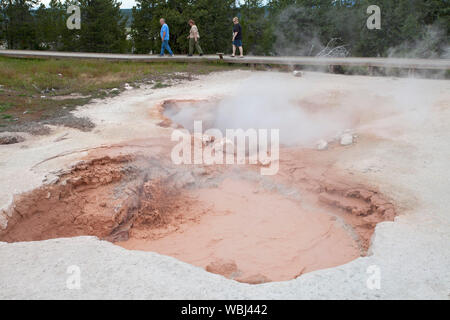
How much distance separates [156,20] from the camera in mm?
16016

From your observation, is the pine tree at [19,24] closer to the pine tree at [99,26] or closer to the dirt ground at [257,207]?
the pine tree at [99,26]

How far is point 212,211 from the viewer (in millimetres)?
4719

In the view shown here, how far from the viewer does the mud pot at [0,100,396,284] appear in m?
3.89

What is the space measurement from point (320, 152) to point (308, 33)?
11.3 m

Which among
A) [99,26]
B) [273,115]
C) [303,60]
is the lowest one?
[273,115]

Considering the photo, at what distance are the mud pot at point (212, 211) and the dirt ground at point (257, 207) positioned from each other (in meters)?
0.01

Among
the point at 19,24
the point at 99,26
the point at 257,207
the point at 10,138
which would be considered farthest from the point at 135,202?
the point at 19,24

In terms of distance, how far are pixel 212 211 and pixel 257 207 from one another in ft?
1.68

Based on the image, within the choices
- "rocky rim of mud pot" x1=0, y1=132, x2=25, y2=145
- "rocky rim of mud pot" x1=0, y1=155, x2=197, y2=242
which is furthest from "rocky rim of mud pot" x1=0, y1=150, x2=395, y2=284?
"rocky rim of mud pot" x1=0, y1=132, x2=25, y2=145

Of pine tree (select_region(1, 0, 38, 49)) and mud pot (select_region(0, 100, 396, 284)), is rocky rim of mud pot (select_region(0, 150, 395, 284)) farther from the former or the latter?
pine tree (select_region(1, 0, 38, 49))

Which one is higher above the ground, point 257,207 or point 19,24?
point 19,24

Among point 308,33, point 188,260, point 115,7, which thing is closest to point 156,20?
point 115,7

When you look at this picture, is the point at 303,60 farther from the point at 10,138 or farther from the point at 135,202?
the point at 135,202

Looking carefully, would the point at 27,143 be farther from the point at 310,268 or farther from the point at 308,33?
the point at 308,33
